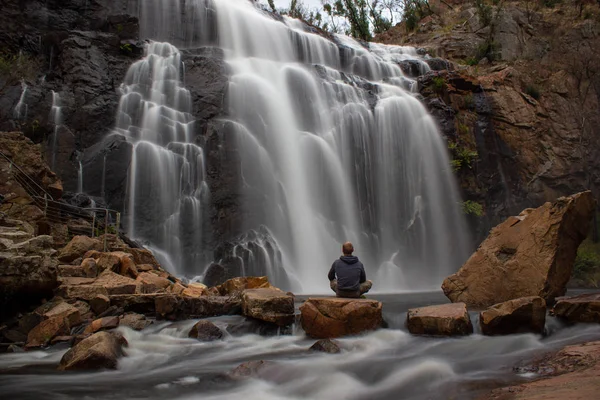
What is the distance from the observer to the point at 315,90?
22.1 meters

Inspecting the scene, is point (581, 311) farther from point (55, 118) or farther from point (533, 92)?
point (533, 92)

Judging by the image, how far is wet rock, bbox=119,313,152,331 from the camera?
302 inches

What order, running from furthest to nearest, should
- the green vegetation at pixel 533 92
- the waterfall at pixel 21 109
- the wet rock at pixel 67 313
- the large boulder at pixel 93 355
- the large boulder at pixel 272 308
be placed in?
the green vegetation at pixel 533 92 < the waterfall at pixel 21 109 < the large boulder at pixel 272 308 < the wet rock at pixel 67 313 < the large boulder at pixel 93 355

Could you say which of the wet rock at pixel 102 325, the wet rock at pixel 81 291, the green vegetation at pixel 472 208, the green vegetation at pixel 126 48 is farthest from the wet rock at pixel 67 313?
the green vegetation at pixel 472 208

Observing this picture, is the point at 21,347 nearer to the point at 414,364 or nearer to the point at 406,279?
the point at 414,364

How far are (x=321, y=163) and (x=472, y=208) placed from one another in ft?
26.6

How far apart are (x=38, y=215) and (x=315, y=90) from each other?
14621 millimetres

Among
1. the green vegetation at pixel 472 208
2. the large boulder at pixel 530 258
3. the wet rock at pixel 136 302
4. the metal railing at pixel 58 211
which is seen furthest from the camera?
the green vegetation at pixel 472 208

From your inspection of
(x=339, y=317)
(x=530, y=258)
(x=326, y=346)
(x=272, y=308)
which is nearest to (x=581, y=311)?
(x=530, y=258)

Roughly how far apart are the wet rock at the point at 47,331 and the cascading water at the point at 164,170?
7014 millimetres

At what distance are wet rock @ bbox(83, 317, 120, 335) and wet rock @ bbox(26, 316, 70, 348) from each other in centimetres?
36

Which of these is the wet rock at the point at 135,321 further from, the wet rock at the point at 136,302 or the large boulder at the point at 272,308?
the large boulder at the point at 272,308

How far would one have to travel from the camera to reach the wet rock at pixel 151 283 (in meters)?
9.24

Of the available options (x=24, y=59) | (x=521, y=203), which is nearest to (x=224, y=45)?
(x=24, y=59)
